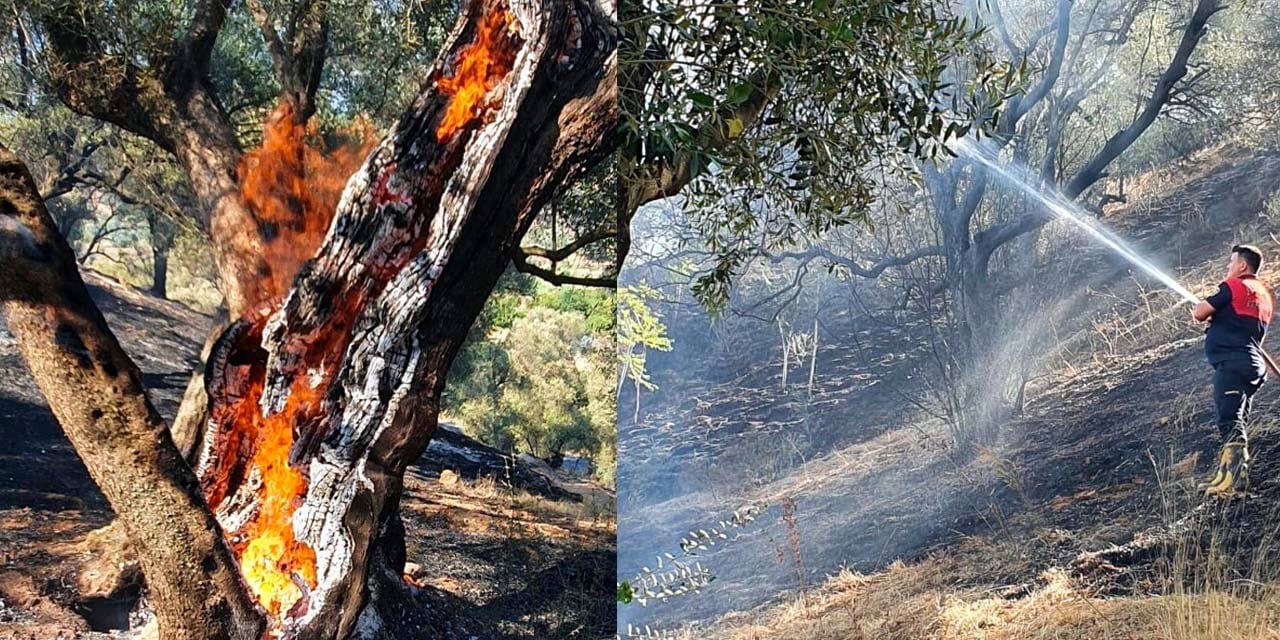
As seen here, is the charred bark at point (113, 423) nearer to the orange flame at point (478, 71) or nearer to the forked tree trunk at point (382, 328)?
the forked tree trunk at point (382, 328)

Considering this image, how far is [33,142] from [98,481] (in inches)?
27.5

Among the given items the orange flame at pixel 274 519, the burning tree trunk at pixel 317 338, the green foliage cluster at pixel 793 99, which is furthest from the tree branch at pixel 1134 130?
the orange flame at pixel 274 519

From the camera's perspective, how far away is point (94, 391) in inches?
83.1

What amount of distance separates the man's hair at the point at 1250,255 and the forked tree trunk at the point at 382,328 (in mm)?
2001

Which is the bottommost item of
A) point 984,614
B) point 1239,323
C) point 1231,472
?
point 984,614

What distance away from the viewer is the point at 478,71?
2.70 m

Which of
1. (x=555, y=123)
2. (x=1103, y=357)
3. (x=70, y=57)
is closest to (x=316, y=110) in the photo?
(x=70, y=57)

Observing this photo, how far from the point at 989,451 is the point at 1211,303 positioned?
0.79 metres

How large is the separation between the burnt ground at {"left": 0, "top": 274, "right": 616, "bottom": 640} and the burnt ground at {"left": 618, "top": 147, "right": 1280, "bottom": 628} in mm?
320

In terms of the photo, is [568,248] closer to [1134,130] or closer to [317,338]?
[317,338]

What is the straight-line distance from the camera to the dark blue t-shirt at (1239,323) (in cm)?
312

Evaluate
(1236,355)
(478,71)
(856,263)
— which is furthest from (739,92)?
(1236,355)

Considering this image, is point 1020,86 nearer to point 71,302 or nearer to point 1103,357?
point 1103,357

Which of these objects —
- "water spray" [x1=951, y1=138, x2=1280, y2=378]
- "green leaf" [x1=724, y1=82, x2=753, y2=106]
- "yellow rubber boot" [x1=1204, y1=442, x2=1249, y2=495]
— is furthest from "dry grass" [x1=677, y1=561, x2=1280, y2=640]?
"green leaf" [x1=724, y1=82, x2=753, y2=106]
